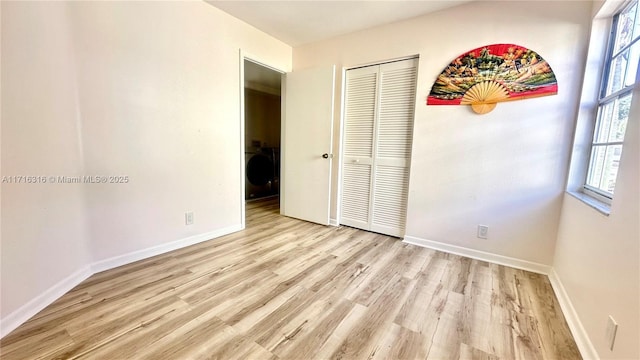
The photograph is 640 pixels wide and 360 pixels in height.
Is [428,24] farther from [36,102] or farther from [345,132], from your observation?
[36,102]

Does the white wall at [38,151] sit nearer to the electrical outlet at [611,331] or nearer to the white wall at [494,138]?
the white wall at [494,138]

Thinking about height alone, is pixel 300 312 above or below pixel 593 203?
below

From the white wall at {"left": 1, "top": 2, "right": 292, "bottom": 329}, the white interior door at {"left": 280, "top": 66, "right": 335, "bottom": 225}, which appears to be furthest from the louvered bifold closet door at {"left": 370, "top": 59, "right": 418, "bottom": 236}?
the white wall at {"left": 1, "top": 2, "right": 292, "bottom": 329}

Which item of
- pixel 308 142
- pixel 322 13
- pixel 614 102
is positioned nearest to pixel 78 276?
pixel 308 142

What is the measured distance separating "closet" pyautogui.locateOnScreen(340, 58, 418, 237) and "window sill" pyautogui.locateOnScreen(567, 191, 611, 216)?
126 centimetres

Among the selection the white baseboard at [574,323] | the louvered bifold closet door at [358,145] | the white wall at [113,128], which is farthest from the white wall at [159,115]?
the white baseboard at [574,323]

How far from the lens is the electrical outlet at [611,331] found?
99 centimetres

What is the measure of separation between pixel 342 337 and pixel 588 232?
1.50 metres

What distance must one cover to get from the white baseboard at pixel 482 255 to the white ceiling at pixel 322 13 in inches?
86.9

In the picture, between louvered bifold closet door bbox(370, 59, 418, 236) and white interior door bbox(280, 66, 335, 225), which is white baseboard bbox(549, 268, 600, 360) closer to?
louvered bifold closet door bbox(370, 59, 418, 236)

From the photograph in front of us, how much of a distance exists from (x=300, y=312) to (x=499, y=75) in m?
2.41

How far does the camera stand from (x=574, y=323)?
4.50ft

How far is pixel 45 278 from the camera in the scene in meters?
1.47

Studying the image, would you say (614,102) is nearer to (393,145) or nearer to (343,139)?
(393,145)
